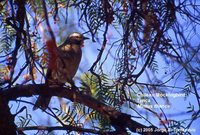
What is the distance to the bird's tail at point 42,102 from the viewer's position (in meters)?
1.47

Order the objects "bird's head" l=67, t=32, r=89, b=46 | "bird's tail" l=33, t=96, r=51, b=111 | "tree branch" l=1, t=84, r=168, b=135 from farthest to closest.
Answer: "bird's head" l=67, t=32, r=89, b=46 → "tree branch" l=1, t=84, r=168, b=135 → "bird's tail" l=33, t=96, r=51, b=111

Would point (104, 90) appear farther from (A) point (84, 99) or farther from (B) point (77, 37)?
(B) point (77, 37)

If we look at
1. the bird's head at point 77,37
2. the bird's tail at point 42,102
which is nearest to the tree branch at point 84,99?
the bird's tail at point 42,102

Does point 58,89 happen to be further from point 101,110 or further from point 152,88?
point 152,88

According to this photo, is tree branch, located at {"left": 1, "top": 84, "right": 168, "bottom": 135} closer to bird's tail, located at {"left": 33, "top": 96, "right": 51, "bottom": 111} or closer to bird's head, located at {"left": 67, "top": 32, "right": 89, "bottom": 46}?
bird's tail, located at {"left": 33, "top": 96, "right": 51, "bottom": 111}

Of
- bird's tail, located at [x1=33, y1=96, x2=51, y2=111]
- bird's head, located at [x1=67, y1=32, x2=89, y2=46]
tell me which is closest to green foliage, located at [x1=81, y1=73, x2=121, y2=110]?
bird's tail, located at [x1=33, y1=96, x2=51, y2=111]

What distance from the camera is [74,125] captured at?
5.07ft

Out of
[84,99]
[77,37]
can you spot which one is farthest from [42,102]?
[77,37]

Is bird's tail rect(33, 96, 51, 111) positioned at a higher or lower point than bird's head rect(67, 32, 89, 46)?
lower

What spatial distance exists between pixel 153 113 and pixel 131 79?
146 mm

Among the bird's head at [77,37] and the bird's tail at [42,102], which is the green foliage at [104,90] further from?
the bird's head at [77,37]

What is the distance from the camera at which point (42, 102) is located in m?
1.58

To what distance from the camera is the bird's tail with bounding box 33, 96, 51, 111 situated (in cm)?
147

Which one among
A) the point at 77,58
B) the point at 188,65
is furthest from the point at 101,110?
the point at 77,58
